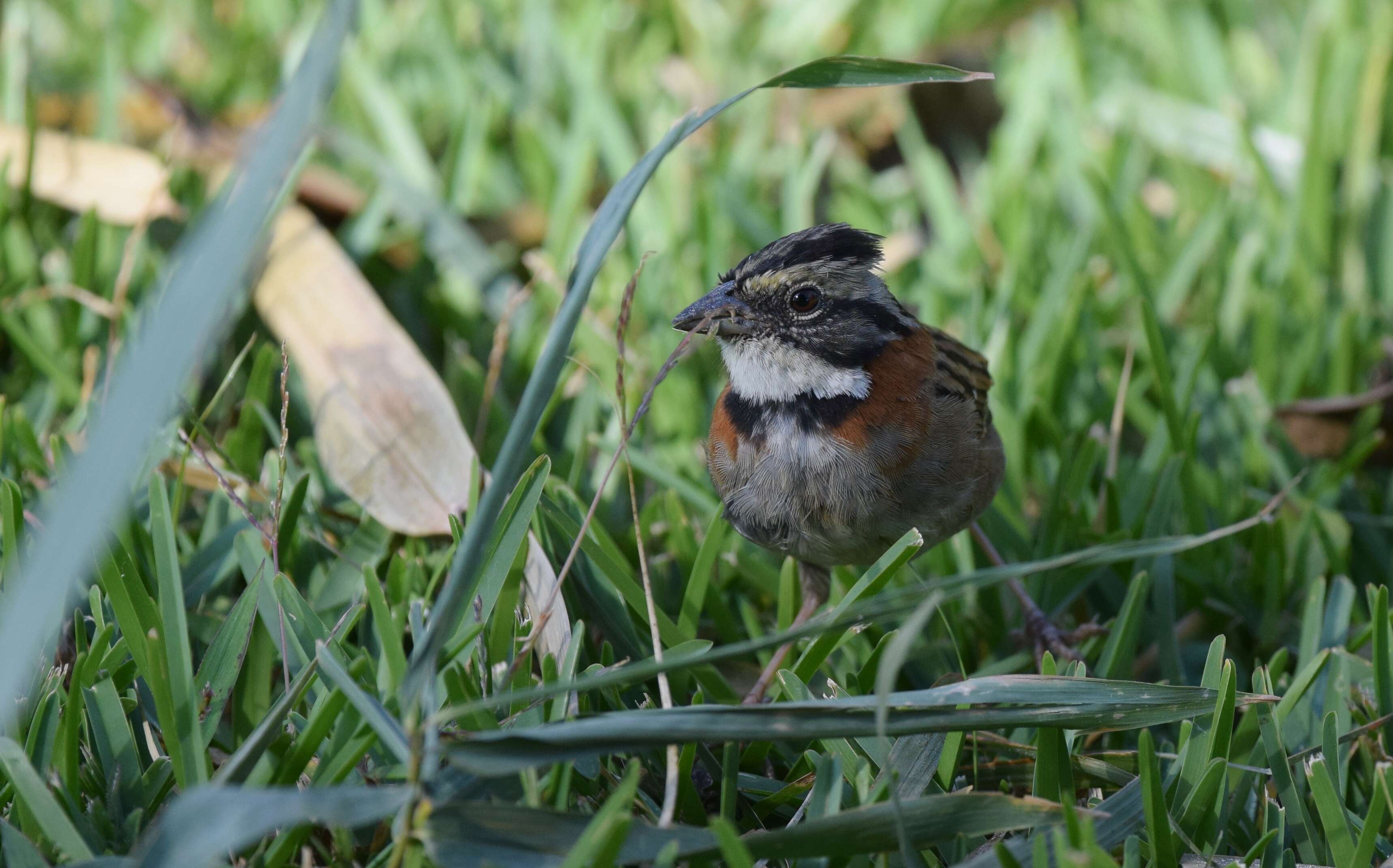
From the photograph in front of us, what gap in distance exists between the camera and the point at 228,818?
1.71 metres

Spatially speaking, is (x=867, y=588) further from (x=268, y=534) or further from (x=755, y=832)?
(x=268, y=534)

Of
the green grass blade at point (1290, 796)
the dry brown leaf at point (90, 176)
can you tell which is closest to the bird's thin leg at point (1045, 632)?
the green grass blade at point (1290, 796)

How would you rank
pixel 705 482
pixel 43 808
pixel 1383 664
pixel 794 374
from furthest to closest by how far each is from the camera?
pixel 705 482 < pixel 794 374 < pixel 1383 664 < pixel 43 808

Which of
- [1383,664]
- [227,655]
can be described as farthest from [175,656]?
[1383,664]

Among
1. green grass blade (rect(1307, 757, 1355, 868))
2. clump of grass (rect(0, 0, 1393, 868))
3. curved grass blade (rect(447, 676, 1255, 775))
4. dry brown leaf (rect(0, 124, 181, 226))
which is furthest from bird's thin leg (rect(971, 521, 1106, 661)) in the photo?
dry brown leaf (rect(0, 124, 181, 226))

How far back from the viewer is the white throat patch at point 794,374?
124 inches

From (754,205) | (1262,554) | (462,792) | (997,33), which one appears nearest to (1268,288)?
(1262,554)

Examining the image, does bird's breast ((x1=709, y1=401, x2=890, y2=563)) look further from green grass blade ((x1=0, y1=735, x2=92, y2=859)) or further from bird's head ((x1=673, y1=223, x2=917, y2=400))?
green grass blade ((x1=0, y1=735, x2=92, y2=859))

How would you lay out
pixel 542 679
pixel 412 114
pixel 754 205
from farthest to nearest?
pixel 412 114
pixel 754 205
pixel 542 679

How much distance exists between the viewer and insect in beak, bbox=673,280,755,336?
3.11 metres

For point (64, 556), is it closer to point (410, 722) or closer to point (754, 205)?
point (410, 722)

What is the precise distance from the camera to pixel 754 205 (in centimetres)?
529

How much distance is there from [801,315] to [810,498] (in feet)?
1.57

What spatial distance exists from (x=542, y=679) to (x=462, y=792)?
0.53 meters
